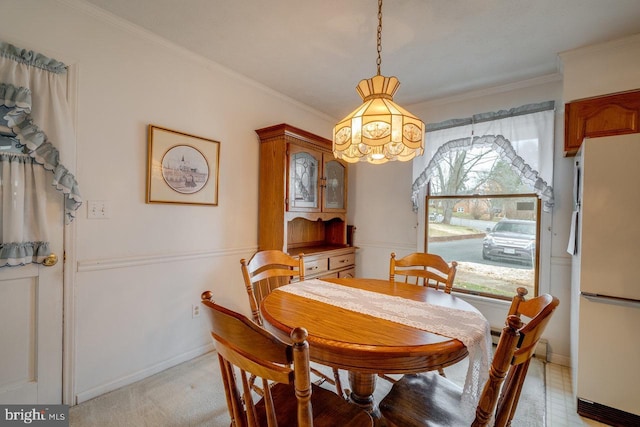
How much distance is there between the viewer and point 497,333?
2.63 meters

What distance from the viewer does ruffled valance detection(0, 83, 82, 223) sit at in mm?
1405

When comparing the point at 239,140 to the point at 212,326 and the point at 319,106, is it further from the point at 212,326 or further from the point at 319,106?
the point at 212,326

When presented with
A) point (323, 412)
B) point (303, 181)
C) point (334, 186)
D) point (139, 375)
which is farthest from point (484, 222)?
point (139, 375)

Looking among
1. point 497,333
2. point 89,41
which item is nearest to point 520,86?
point 497,333

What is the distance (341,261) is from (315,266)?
53 centimetres

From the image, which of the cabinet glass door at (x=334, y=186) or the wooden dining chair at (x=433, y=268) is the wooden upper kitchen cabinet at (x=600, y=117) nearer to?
the wooden dining chair at (x=433, y=268)

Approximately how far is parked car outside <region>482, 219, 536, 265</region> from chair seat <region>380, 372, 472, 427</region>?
185cm

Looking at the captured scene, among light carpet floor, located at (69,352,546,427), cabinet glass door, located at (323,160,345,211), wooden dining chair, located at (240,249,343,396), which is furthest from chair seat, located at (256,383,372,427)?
cabinet glass door, located at (323,160,345,211)

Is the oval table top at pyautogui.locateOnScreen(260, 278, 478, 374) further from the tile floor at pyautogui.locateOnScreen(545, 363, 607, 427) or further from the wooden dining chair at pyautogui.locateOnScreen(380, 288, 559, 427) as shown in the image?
the tile floor at pyautogui.locateOnScreen(545, 363, 607, 427)

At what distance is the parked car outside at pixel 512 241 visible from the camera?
2541mm

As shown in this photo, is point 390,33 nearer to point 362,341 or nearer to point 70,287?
point 362,341

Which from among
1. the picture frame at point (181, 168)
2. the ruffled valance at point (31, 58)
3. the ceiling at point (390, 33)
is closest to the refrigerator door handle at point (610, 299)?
the ceiling at point (390, 33)

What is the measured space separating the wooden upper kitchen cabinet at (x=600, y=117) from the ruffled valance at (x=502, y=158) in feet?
1.10

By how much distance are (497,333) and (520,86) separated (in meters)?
2.35
